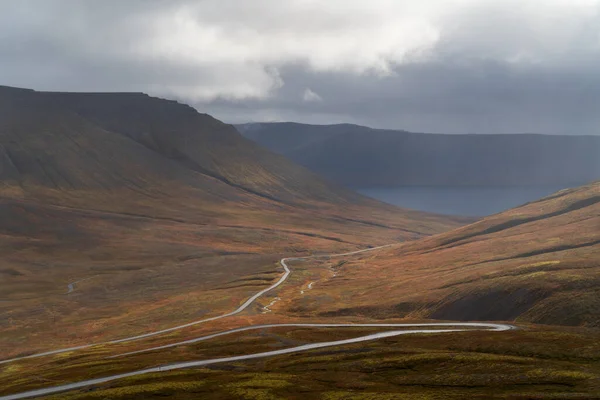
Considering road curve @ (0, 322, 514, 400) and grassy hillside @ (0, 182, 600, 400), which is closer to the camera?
grassy hillside @ (0, 182, 600, 400)

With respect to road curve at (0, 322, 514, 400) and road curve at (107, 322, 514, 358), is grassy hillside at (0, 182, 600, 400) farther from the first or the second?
road curve at (107, 322, 514, 358)

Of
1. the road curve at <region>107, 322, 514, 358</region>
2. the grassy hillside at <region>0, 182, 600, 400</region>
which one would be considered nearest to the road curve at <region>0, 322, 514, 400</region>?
the road curve at <region>107, 322, 514, 358</region>

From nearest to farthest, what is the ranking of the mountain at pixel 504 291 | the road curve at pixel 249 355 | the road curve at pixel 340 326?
the road curve at pixel 249 355
the road curve at pixel 340 326
the mountain at pixel 504 291

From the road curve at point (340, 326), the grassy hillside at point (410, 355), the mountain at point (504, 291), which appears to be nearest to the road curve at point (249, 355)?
the road curve at point (340, 326)

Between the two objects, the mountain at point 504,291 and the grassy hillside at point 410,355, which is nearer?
the grassy hillside at point 410,355

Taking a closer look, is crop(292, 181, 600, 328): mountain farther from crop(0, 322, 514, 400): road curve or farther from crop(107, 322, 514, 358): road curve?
crop(0, 322, 514, 400): road curve

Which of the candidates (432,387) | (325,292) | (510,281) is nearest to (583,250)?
(510,281)

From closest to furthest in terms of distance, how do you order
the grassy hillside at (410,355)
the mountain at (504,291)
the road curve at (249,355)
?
the grassy hillside at (410,355) → the road curve at (249,355) → the mountain at (504,291)

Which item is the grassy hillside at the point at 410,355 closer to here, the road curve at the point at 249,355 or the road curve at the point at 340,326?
the road curve at the point at 249,355

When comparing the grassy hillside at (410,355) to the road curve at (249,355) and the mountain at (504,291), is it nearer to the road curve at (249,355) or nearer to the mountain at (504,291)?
the mountain at (504,291)

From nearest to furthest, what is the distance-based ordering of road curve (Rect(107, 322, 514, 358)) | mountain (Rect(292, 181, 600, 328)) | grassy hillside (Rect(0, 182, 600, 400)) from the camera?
grassy hillside (Rect(0, 182, 600, 400)) < road curve (Rect(107, 322, 514, 358)) < mountain (Rect(292, 181, 600, 328))

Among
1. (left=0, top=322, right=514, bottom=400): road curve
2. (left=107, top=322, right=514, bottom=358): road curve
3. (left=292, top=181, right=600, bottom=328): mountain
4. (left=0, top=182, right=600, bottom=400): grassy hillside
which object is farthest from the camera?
(left=292, top=181, right=600, bottom=328): mountain

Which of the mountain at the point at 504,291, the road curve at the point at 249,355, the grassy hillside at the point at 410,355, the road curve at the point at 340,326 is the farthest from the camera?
the mountain at the point at 504,291

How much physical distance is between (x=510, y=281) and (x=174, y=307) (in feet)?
336
